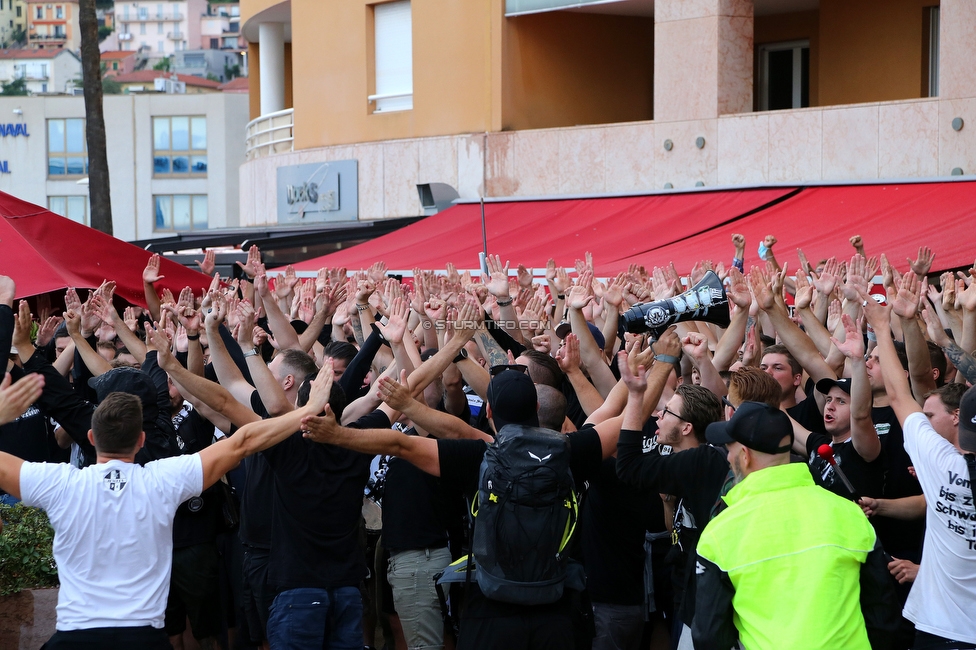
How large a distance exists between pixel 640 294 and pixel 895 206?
4443mm

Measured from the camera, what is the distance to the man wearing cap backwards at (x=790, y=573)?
377 centimetres

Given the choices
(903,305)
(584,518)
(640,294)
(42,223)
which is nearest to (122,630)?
(584,518)

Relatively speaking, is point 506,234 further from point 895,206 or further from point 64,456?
point 64,456

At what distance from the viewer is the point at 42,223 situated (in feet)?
35.1

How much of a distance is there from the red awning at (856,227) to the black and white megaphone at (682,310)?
357 centimetres

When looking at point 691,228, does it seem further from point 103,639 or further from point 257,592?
point 103,639

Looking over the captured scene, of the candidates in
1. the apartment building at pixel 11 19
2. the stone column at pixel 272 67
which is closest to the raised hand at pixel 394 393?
the stone column at pixel 272 67

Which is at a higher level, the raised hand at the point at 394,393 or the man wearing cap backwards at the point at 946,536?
the raised hand at the point at 394,393

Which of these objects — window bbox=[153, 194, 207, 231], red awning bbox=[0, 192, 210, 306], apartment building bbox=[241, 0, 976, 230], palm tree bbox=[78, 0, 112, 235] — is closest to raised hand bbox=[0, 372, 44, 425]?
red awning bbox=[0, 192, 210, 306]

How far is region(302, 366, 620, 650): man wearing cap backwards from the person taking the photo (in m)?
4.88

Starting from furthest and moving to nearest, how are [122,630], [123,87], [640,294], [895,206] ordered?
[123,87]
[895,206]
[640,294]
[122,630]

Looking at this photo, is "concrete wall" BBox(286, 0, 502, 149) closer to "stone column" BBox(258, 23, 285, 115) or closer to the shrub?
"stone column" BBox(258, 23, 285, 115)

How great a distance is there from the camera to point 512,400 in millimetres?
4961

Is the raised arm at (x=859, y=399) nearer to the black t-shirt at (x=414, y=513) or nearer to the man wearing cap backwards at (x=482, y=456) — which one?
the man wearing cap backwards at (x=482, y=456)
